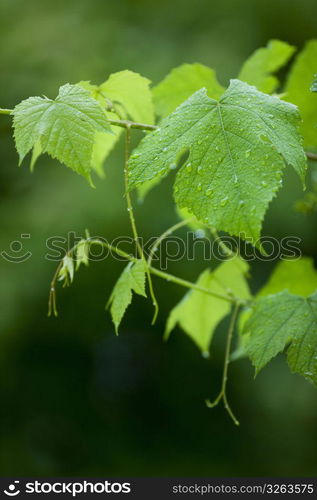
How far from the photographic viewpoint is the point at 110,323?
4.25 meters

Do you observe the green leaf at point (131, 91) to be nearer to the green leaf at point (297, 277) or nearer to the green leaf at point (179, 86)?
the green leaf at point (179, 86)

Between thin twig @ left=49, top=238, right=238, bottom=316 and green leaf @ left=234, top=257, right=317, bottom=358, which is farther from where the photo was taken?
green leaf @ left=234, top=257, right=317, bottom=358

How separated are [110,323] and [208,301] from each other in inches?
113

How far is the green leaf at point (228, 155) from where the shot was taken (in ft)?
2.46

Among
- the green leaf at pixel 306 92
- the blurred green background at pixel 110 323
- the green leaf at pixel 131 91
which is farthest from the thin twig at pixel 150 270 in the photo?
the blurred green background at pixel 110 323

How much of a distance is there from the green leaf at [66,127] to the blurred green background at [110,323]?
231cm

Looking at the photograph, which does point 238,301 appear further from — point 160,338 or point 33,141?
point 160,338

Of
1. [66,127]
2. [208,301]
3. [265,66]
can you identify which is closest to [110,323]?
[208,301]

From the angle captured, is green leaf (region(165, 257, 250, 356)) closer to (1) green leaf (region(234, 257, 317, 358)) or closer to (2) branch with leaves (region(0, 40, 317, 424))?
(1) green leaf (region(234, 257, 317, 358))

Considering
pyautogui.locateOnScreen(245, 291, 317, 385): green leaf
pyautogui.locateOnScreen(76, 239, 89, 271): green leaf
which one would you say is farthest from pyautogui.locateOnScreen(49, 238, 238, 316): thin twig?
pyautogui.locateOnScreen(245, 291, 317, 385): green leaf

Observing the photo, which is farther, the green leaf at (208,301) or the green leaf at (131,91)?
the green leaf at (208,301)

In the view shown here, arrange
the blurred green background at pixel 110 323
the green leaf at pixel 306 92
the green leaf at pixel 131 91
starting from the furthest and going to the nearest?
the blurred green background at pixel 110 323, the green leaf at pixel 306 92, the green leaf at pixel 131 91

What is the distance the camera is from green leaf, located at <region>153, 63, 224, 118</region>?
1281mm

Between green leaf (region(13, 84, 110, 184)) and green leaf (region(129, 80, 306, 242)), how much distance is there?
70 mm
